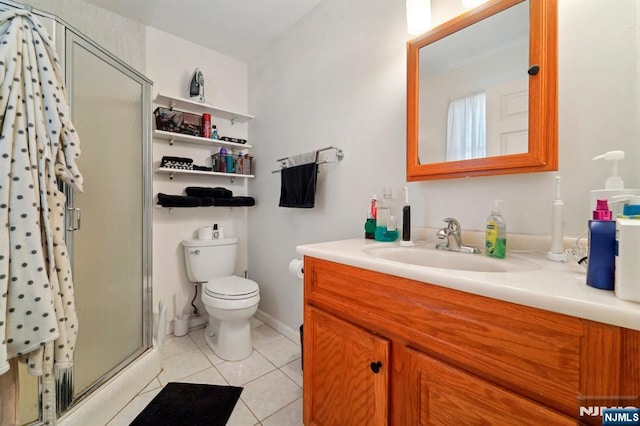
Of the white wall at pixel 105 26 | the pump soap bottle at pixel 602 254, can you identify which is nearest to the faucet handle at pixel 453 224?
the pump soap bottle at pixel 602 254

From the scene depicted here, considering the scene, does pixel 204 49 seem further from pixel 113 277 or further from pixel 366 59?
pixel 113 277

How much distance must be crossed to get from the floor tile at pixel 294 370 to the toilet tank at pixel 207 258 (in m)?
0.85

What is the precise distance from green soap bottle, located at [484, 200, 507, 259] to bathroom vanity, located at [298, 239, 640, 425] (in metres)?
0.11

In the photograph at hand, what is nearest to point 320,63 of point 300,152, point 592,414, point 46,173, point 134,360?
point 300,152

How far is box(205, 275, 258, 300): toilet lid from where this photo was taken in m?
1.58

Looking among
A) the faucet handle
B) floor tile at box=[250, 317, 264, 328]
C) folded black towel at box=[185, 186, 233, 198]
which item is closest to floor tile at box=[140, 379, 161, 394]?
floor tile at box=[250, 317, 264, 328]

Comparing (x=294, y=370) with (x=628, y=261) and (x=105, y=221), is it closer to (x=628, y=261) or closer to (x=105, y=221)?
(x=105, y=221)

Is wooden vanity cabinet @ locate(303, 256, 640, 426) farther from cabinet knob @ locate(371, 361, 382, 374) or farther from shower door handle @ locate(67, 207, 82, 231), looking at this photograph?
shower door handle @ locate(67, 207, 82, 231)

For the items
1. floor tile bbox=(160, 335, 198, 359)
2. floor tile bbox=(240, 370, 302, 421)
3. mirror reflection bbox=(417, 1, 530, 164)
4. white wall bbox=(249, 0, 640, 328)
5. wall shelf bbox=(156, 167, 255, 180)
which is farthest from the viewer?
wall shelf bbox=(156, 167, 255, 180)

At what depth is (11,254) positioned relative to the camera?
73cm

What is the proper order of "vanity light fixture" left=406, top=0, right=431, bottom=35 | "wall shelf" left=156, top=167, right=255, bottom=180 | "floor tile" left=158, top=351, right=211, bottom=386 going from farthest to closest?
"wall shelf" left=156, top=167, right=255, bottom=180
"floor tile" left=158, top=351, right=211, bottom=386
"vanity light fixture" left=406, top=0, right=431, bottom=35

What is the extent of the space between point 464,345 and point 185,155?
218 cm

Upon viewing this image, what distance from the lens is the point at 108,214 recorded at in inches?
53.1

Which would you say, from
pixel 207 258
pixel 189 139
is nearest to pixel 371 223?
pixel 207 258
